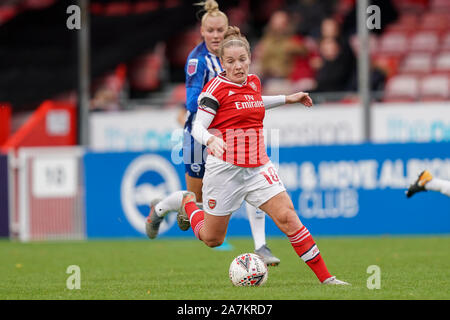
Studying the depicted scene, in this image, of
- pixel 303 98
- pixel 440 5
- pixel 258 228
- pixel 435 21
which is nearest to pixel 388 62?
pixel 435 21

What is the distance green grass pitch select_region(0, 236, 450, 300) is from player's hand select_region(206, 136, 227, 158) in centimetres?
98

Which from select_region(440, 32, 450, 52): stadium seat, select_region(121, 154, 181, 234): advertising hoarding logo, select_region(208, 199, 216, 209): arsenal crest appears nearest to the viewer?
select_region(208, 199, 216, 209): arsenal crest

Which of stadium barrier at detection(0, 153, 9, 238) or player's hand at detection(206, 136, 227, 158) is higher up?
player's hand at detection(206, 136, 227, 158)

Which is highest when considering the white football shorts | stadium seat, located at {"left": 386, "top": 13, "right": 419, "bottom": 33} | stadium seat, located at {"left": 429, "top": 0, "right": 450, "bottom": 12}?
stadium seat, located at {"left": 429, "top": 0, "right": 450, "bottom": 12}

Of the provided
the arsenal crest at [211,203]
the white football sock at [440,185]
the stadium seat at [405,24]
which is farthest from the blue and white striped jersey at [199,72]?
the stadium seat at [405,24]

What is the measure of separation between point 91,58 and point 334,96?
576cm

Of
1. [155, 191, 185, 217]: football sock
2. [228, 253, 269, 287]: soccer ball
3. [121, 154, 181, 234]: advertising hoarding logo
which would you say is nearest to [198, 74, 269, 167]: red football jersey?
[228, 253, 269, 287]: soccer ball

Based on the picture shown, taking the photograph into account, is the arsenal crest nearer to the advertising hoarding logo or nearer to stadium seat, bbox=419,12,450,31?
the advertising hoarding logo

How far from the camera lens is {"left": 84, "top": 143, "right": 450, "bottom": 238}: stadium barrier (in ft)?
45.1

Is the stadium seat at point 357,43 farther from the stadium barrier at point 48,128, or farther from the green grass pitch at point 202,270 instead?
the green grass pitch at point 202,270

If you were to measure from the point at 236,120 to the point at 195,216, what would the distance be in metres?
1.04

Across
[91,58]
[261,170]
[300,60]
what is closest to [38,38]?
[91,58]

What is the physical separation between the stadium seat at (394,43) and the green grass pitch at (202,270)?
5886mm

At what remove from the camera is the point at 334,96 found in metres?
16.0
